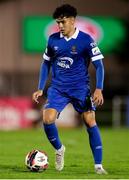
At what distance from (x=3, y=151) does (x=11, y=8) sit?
67.3 ft

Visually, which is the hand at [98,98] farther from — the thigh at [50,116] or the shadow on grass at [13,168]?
the shadow on grass at [13,168]

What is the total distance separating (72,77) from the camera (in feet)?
38.6

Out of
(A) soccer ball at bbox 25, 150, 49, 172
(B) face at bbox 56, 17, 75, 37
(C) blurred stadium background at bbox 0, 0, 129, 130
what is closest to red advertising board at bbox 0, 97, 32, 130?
(C) blurred stadium background at bbox 0, 0, 129, 130

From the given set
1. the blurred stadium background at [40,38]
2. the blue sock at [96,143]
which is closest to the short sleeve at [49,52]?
the blue sock at [96,143]

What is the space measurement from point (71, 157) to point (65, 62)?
3.87 meters

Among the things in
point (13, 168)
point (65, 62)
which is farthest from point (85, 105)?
point (13, 168)

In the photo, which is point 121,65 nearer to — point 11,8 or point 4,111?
point 11,8

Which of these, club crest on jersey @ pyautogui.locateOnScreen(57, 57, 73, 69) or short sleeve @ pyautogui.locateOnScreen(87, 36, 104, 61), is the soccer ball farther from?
short sleeve @ pyautogui.locateOnScreen(87, 36, 104, 61)

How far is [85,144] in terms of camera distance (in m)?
19.9

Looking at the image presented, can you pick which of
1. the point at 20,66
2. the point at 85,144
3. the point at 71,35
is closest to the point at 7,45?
the point at 20,66

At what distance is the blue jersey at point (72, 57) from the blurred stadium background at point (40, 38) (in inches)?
872

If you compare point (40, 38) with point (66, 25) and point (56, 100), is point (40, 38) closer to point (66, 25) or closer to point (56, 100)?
point (56, 100)

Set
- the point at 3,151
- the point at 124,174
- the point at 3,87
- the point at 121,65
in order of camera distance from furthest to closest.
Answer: the point at 121,65 < the point at 3,87 < the point at 3,151 < the point at 124,174

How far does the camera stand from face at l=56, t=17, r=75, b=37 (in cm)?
1148
